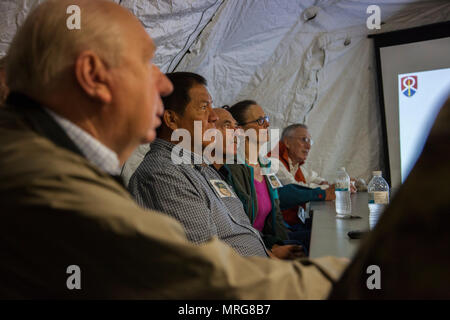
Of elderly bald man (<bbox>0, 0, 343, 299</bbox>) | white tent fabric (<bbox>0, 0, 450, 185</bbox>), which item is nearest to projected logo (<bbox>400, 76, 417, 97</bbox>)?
white tent fabric (<bbox>0, 0, 450, 185</bbox>)

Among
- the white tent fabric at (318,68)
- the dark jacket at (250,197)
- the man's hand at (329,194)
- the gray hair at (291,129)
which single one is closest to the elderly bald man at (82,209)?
the dark jacket at (250,197)

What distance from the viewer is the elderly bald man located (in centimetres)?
39

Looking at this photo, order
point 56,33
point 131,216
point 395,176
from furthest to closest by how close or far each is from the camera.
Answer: point 395,176, point 56,33, point 131,216

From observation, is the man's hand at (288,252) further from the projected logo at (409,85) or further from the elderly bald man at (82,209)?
the projected logo at (409,85)

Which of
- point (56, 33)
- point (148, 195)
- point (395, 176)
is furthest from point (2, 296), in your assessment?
point (395, 176)

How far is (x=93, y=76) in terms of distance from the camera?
1.85ft

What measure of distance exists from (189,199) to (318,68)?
124 inches

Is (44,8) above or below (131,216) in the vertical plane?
above

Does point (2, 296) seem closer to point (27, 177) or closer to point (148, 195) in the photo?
point (27, 177)

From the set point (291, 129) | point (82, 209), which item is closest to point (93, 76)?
point (82, 209)

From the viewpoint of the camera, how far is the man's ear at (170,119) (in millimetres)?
1483

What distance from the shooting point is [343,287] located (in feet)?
1.17

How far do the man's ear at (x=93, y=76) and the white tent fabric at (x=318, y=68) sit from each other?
2574mm
